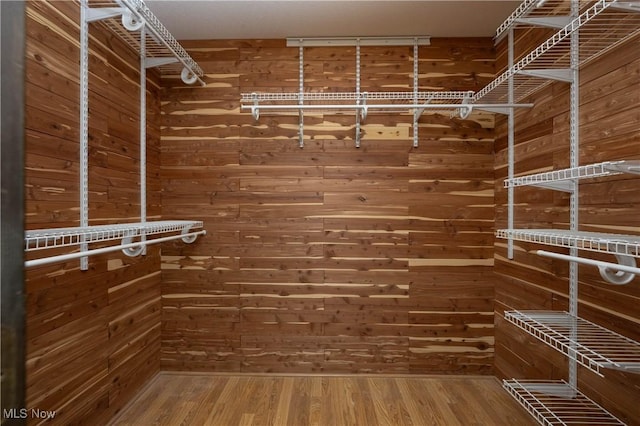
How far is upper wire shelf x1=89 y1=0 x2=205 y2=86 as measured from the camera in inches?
62.9

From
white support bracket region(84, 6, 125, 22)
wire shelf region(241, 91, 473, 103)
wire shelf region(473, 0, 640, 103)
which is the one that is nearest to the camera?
wire shelf region(473, 0, 640, 103)

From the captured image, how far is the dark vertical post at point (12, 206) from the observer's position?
357mm

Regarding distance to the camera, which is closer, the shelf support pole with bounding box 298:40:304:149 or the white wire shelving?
the white wire shelving

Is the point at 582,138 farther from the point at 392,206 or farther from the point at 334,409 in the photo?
the point at 334,409

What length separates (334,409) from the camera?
2047 millimetres

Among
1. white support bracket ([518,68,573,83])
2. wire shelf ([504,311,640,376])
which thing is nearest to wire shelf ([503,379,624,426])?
wire shelf ([504,311,640,376])

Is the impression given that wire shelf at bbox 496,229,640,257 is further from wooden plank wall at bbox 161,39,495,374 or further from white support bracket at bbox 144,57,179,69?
white support bracket at bbox 144,57,179,69

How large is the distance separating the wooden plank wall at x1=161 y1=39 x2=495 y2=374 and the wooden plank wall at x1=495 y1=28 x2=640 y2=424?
0.27 metres

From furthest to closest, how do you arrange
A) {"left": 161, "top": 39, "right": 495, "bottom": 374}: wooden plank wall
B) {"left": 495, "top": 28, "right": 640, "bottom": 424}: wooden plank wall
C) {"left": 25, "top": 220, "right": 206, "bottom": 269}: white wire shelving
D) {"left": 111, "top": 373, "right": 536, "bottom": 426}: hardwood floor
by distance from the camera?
{"left": 161, "top": 39, "right": 495, "bottom": 374}: wooden plank wall → {"left": 111, "top": 373, "right": 536, "bottom": 426}: hardwood floor → {"left": 495, "top": 28, "right": 640, "bottom": 424}: wooden plank wall → {"left": 25, "top": 220, "right": 206, "bottom": 269}: white wire shelving

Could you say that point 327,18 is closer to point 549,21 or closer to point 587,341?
point 549,21

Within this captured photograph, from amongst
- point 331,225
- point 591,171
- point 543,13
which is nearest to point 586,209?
point 591,171

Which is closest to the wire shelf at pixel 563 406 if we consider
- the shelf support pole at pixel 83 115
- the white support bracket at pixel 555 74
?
the white support bracket at pixel 555 74

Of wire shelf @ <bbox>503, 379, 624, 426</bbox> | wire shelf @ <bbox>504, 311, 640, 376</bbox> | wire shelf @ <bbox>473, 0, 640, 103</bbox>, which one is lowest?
wire shelf @ <bbox>503, 379, 624, 426</bbox>

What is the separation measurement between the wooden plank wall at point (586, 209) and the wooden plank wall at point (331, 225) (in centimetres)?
27
